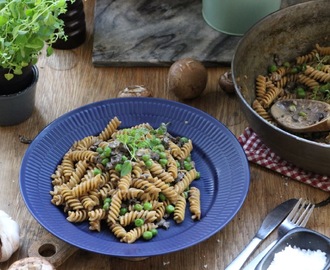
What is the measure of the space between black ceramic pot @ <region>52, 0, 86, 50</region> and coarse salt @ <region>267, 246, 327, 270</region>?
0.90 meters

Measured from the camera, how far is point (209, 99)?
164 cm

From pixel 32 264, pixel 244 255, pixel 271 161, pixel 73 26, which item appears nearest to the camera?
pixel 32 264

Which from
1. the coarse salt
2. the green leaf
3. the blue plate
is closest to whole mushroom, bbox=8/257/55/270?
the blue plate

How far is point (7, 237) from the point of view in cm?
122

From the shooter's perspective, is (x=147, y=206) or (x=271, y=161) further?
(x=271, y=161)

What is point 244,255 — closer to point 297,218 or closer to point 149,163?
point 297,218

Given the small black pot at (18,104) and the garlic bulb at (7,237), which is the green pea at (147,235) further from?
the small black pot at (18,104)

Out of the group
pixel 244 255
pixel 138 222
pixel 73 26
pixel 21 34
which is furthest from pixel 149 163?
pixel 73 26

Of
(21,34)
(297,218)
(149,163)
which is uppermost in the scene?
(21,34)

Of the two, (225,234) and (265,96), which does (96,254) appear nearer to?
(225,234)

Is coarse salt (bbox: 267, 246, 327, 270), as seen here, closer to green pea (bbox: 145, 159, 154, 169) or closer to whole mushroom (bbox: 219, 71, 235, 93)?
green pea (bbox: 145, 159, 154, 169)

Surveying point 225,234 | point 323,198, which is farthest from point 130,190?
point 323,198

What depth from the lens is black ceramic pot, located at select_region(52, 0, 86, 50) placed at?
1725mm

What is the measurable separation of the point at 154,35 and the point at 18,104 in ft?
1.62
